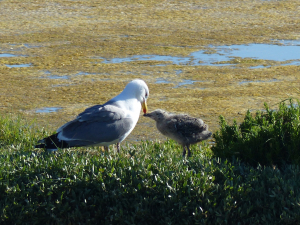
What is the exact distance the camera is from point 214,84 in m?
9.09

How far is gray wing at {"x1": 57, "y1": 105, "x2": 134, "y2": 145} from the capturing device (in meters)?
5.10

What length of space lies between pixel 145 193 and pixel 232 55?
24.5 feet

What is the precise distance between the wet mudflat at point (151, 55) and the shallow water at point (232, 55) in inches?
0.9

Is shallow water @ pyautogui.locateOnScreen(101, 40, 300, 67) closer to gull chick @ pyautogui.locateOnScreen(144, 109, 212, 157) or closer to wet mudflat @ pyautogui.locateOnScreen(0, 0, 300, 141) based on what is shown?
wet mudflat @ pyautogui.locateOnScreen(0, 0, 300, 141)

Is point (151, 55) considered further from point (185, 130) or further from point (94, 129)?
point (94, 129)

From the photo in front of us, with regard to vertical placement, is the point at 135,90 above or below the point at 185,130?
above

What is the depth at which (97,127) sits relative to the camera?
5129 mm

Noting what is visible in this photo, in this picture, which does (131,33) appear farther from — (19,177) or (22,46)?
(19,177)

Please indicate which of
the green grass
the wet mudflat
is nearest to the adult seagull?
the green grass

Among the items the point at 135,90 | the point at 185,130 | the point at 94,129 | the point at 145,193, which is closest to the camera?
the point at 145,193

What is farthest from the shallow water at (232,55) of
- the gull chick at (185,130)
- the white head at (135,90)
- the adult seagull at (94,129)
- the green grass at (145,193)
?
the green grass at (145,193)

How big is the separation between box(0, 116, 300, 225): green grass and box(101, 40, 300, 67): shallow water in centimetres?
633

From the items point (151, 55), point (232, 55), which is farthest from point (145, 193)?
point (232, 55)

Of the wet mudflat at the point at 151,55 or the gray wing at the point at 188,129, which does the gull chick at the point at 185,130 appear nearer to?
the gray wing at the point at 188,129
